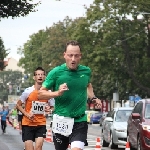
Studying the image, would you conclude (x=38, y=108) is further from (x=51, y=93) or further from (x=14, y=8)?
(x=14, y=8)

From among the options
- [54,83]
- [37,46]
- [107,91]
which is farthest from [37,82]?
[37,46]

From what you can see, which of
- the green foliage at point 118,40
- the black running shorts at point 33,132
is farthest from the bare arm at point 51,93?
the green foliage at point 118,40

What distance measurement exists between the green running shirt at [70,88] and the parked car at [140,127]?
880 cm

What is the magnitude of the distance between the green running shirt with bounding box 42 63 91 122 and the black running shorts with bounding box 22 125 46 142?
4.49m

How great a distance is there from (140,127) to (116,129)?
5883mm

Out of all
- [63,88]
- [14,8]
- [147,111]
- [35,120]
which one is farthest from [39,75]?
[14,8]

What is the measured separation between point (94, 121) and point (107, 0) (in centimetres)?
1587

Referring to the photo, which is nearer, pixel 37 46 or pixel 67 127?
pixel 67 127

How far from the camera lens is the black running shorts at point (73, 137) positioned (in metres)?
9.13

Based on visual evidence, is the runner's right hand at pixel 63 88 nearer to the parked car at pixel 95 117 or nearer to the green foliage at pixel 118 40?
the green foliage at pixel 118 40

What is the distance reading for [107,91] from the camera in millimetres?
88625

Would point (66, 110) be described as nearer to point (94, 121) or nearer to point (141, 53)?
point (141, 53)

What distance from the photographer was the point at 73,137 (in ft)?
30.0

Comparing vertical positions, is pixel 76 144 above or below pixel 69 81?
below
